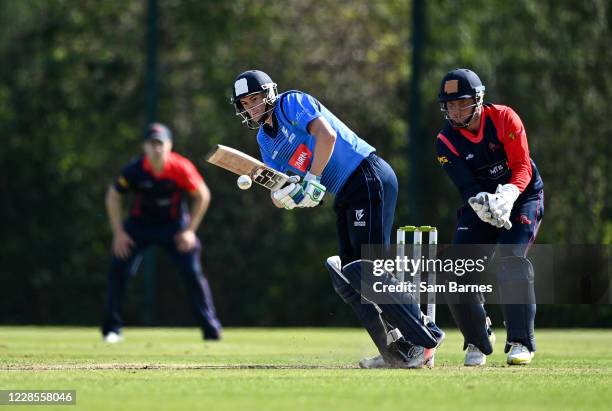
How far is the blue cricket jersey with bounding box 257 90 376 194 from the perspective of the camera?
7.56 metres

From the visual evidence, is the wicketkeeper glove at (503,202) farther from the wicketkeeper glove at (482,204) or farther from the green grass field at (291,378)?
the green grass field at (291,378)

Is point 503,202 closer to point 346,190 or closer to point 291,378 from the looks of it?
point 346,190

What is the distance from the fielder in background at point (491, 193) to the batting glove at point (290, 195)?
43.6 inches

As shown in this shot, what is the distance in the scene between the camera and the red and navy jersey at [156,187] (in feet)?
41.4

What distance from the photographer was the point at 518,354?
7816 mm

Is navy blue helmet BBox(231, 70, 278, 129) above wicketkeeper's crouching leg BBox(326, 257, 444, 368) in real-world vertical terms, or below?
above

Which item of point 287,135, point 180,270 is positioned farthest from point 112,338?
point 287,135

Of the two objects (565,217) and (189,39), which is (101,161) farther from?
(565,217)

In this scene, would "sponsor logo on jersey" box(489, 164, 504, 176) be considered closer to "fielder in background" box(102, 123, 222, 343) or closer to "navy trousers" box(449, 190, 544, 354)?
"navy trousers" box(449, 190, 544, 354)

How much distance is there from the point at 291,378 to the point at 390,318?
2.87 feet

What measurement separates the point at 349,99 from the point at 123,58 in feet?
10.5

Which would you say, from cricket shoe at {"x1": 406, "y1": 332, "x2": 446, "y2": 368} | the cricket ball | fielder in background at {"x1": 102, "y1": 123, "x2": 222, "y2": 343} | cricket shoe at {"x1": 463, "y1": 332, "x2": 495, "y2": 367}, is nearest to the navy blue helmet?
the cricket ball

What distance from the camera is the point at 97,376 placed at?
23.2 ft

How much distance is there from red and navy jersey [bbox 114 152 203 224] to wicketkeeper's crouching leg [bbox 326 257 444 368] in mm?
5138
